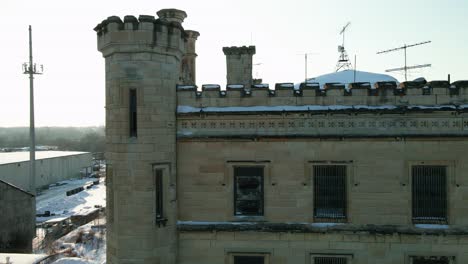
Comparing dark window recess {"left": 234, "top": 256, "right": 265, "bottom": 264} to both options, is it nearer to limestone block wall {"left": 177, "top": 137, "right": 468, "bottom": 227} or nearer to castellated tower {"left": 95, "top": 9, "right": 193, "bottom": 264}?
limestone block wall {"left": 177, "top": 137, "right": 468, "bottom": 227}

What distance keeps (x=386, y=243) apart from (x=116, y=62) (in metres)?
9.93

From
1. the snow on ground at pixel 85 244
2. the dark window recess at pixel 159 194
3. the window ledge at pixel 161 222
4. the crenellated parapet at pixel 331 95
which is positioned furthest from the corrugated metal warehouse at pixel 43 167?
the crenellated parapet at pixel 331 95

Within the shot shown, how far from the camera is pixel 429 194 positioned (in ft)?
33.4

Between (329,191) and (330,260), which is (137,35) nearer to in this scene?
(329,191)

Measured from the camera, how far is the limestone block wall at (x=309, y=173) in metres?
10.0

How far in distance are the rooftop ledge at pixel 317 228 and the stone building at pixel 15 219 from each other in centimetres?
1852

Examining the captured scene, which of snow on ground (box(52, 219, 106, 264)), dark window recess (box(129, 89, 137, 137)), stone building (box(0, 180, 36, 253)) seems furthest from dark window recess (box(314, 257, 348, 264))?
stone building (box(0, 180, 36, 253))

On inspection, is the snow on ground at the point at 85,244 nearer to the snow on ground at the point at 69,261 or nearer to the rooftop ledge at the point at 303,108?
the snow on ground at the point at 69,261

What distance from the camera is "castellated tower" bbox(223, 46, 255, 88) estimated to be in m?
14.1

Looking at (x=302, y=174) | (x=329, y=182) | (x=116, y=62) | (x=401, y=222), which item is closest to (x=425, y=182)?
(x=401, y=222)

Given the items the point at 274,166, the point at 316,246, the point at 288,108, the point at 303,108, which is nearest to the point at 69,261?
the point at 274,166

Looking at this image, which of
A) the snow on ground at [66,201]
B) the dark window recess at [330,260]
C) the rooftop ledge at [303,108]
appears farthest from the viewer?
the snow on ground at [66,201]

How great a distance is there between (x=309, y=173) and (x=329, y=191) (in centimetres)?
88


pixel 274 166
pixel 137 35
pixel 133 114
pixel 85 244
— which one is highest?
pixel 137 35
